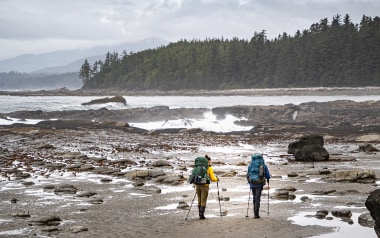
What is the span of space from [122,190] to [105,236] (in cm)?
731

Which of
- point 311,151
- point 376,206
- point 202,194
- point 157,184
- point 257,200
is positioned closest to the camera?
point 376,206

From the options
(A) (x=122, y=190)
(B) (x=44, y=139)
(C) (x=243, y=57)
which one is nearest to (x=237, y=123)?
(B) (x=44, y=139)

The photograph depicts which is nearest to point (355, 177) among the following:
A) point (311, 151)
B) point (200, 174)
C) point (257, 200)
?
point (257, 200)

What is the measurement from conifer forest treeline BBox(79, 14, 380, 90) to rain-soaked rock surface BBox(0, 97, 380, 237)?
250 ft

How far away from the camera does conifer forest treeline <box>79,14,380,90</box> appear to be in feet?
387

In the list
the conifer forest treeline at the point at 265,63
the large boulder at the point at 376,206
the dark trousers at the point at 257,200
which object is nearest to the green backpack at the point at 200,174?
the dark trousers at the point at 257,200

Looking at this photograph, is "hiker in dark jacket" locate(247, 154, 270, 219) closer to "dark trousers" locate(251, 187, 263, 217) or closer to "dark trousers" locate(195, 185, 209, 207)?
"dark trousers" locate(251, 187, 263, 217)

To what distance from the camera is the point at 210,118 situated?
6988 centimetres

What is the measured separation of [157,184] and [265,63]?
127 metres

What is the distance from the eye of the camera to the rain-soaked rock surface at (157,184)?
14508 mm

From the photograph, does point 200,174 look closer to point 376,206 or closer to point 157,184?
point 376,206

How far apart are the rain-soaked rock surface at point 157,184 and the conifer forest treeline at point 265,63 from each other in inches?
2994

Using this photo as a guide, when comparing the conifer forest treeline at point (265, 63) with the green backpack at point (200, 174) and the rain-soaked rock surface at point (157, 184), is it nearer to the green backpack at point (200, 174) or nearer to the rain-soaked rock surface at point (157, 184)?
the rain-soaked rock surface at point (157, 184)

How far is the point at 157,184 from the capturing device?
2195cm
